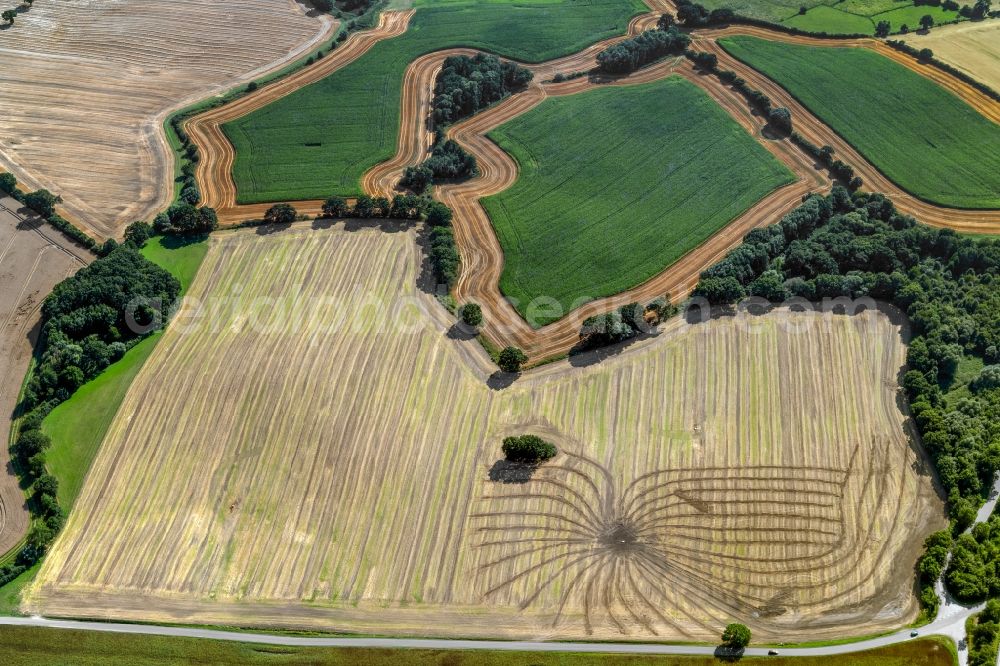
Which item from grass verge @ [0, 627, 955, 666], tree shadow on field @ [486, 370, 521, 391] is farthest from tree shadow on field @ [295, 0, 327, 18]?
grass verge @ [0, 627, 955, 666]

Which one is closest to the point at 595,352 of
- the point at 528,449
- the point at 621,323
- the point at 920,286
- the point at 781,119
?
the point at 621,323

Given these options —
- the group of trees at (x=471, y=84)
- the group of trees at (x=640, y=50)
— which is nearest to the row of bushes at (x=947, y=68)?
the group of trees at (x=640, y=50)

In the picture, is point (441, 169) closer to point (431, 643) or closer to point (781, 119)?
point (781, 119)

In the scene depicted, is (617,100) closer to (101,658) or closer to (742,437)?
(742,437)

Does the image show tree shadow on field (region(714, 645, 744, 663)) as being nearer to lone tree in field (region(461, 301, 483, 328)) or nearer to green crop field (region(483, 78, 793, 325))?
green crop field (region(483, 78, 793, 325))

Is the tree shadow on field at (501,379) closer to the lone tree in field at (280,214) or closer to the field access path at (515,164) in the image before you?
the field access path at (515,164)
